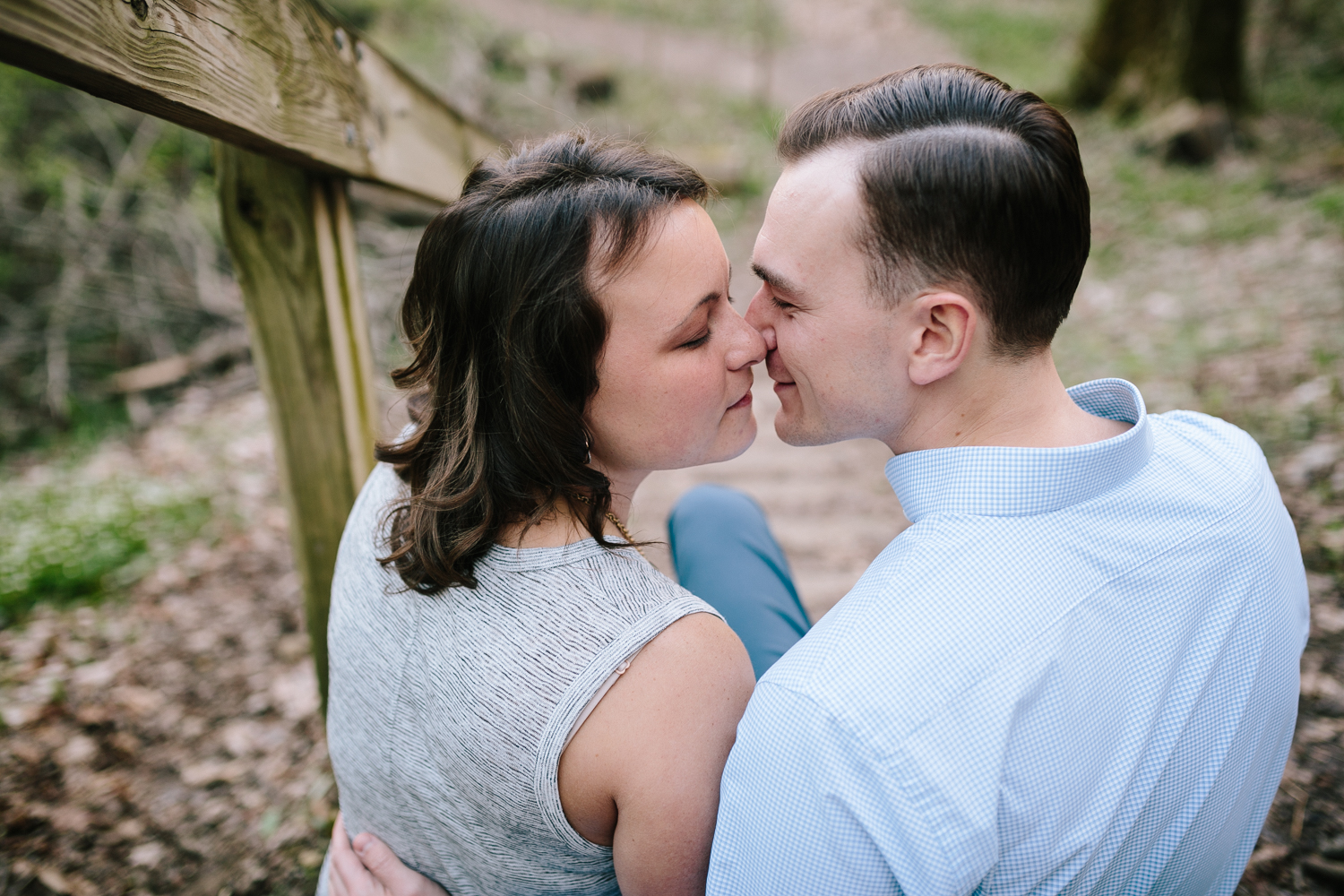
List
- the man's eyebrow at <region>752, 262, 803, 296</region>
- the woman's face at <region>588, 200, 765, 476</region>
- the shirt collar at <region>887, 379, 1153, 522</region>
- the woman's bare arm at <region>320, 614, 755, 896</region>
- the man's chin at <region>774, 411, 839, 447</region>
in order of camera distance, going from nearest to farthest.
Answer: the woman's bare arm at <region>320, 614, 755, 896</region>, the shirt collar at <region>887, 379, 1153, 522</region>, the woman's face at <region>588, 200, 765, 476</region>, the man's eyebrow at <region>752, 262, 803, 296</region>, the man's chin at <region>774, 411, 839, 447</region>

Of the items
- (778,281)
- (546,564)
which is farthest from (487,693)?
(778,281)

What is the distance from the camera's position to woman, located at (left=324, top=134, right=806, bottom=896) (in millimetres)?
1314

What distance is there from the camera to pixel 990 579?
4.28ft

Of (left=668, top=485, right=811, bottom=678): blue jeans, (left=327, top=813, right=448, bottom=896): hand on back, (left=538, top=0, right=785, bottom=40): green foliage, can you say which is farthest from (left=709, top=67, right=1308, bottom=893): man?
(left=538, top=0, right=785, bottom=40): green foliage

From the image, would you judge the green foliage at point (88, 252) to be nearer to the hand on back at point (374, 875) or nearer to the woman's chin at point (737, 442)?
the hand on back at point (374, 875)

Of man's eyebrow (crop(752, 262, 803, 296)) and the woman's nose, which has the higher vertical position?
man's eyebrow (crop(752, 262, 803, 296))

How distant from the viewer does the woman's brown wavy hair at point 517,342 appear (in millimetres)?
1473

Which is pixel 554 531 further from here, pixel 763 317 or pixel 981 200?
pixel 981 200

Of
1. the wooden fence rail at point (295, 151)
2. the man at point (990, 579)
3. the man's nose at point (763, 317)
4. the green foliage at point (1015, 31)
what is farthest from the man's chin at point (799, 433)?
the green foliage at point (1015, 31)

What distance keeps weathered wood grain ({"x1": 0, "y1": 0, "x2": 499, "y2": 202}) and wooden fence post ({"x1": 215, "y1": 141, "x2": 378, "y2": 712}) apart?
0.57ft

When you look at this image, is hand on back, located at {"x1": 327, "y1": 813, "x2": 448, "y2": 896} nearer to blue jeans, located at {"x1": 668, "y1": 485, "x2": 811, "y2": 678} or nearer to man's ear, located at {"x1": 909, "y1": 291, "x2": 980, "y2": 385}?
blue jeans, located at {"x1": 668, "y1": 485, "x2": 811, "y2": 678}

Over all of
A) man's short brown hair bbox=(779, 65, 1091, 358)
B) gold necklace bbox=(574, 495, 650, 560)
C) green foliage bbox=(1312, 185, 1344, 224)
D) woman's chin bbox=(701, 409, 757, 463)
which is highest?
green foliage bbox=(1312, 185, 1344, 224)

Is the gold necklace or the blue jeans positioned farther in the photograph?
→ the blue jeans

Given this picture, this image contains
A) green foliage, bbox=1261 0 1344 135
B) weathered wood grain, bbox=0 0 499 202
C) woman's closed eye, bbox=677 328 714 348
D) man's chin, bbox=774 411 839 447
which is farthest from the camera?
green foliage, bbox=1261 0 1344 135
